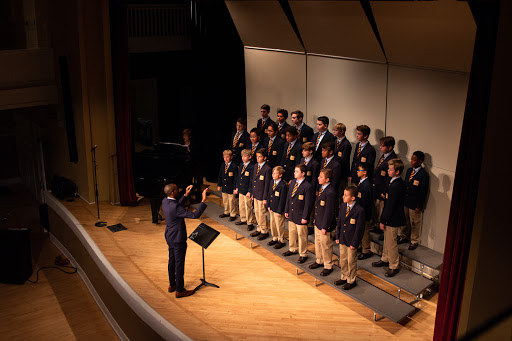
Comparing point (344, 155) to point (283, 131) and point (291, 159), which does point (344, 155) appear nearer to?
point (291, 159)

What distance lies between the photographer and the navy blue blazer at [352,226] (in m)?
Answer: 5.50

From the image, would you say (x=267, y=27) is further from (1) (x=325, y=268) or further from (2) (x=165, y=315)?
(2) (x=165, y=315)

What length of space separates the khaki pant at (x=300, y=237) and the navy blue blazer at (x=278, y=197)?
11.1 inches

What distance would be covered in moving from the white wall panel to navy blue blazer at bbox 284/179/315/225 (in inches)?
93.5

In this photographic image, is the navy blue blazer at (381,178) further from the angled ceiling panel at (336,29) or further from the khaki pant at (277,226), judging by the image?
the angled ceiling panel at (336,29)

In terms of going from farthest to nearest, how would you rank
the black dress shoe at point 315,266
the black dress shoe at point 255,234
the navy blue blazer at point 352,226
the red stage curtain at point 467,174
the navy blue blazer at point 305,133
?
1. the navy blue blazer at point 305,133
2. the black dress shoe at point 255,234
3. the black dress shoe at point 315,266
4. the navy blue blazer at point 352,226
5. the red stage curtain at point 467,174

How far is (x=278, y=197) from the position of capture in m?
6.54

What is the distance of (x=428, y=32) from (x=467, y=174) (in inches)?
75.3

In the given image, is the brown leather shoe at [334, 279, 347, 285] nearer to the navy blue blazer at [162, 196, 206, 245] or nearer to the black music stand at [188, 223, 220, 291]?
the black music stand at [188, 223, 220, 291]

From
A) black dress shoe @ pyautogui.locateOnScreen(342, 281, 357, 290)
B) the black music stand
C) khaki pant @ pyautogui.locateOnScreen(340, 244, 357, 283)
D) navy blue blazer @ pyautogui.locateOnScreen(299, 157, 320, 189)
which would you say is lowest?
black dress shoe @ pyautogui.locateOnScreen(342, 281, 357, 290)

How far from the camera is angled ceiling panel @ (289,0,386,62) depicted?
246 inches

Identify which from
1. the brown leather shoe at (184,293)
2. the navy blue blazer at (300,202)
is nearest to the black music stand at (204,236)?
the brown leather shoe at (184,293)

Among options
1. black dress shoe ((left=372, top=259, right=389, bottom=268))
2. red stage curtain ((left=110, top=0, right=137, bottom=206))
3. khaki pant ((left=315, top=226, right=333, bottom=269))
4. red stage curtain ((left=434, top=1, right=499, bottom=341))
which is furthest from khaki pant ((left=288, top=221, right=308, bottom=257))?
red stage curtain ((left=110, top=0, right=137, bottom=206))

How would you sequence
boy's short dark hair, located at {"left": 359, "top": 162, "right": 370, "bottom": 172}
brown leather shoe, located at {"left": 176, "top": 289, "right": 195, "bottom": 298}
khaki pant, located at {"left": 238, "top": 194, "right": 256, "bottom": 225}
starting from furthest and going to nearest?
khaki pant, located at {"left": 238, "top": 194, "right": 256, "bottom": 225} → boy's short dark hair, located at {"left": 359, "top": 162, "right": 370, "bottom": 172} → brown leather shoe, located at {"left": 176, "top": 289, "right": 195, "bottom": 298}
